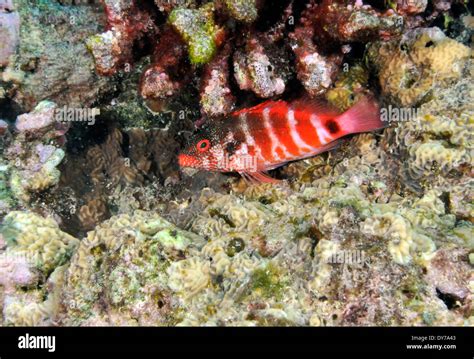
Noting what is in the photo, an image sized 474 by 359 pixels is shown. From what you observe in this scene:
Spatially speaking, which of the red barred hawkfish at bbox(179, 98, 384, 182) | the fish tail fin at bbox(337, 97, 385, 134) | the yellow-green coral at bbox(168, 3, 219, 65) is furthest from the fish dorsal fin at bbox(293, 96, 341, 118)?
the yellow-green coral at bbox(168, 3, 219, 65)

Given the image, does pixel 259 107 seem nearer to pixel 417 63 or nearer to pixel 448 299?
pixel 417 63

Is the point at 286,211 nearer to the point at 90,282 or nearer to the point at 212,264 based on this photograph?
the point at 212,264

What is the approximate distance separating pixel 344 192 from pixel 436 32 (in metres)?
2.00

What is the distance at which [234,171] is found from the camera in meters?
4.88

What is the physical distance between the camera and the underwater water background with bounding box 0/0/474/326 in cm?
299

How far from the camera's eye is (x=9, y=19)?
4402 mm

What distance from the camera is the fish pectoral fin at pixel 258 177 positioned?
14.2 feet

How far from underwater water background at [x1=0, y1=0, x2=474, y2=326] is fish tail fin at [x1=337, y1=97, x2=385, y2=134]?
0.07 ft

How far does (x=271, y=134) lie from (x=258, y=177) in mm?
501

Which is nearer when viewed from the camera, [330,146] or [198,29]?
[198,29]

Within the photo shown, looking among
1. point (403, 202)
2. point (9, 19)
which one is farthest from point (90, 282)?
point (9, 19)

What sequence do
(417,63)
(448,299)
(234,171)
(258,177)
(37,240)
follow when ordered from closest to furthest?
(448,299) → (37,240) → (417,63) → (258,177) → (234,171)

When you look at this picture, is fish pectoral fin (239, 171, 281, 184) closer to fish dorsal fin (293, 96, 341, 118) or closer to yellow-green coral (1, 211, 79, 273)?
fish dorsal fin (293, 96, 341, 118)

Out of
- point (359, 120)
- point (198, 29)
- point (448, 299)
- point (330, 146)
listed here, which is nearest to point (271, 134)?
point (330, 146)
